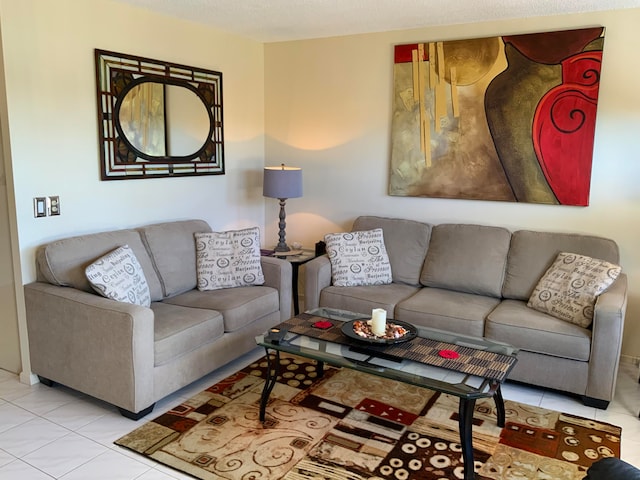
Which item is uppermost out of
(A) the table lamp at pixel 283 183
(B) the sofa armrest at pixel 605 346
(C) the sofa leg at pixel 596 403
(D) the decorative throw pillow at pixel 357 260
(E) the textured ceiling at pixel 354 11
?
(E) the textured ceiling at pixel 354 11

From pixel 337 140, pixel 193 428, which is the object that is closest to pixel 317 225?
pixel 337 140

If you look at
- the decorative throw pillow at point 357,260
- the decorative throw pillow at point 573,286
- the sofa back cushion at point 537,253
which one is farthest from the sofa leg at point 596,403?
the decorative throw pillow at point 357,260

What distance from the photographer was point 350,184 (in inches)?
176

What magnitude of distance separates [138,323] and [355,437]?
4.06ft

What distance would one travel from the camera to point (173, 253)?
3.60 m

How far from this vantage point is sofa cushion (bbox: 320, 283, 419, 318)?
3.50 m

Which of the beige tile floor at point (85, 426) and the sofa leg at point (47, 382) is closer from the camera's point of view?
the beige tile floor at point (85, 426)

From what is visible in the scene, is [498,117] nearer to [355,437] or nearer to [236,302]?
[236,302]

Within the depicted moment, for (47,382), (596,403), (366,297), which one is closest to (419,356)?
(366,297)

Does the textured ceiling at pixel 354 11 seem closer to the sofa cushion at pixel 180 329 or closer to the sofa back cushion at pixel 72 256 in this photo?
the sofa back cushion at pixel 72 256

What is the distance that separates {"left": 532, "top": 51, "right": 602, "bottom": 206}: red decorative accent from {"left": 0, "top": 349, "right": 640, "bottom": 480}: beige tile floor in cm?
129

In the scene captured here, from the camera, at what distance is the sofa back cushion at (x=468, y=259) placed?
143 inches

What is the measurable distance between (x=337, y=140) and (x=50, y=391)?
9.27 ft

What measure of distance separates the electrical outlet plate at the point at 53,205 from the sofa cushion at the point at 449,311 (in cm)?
221
